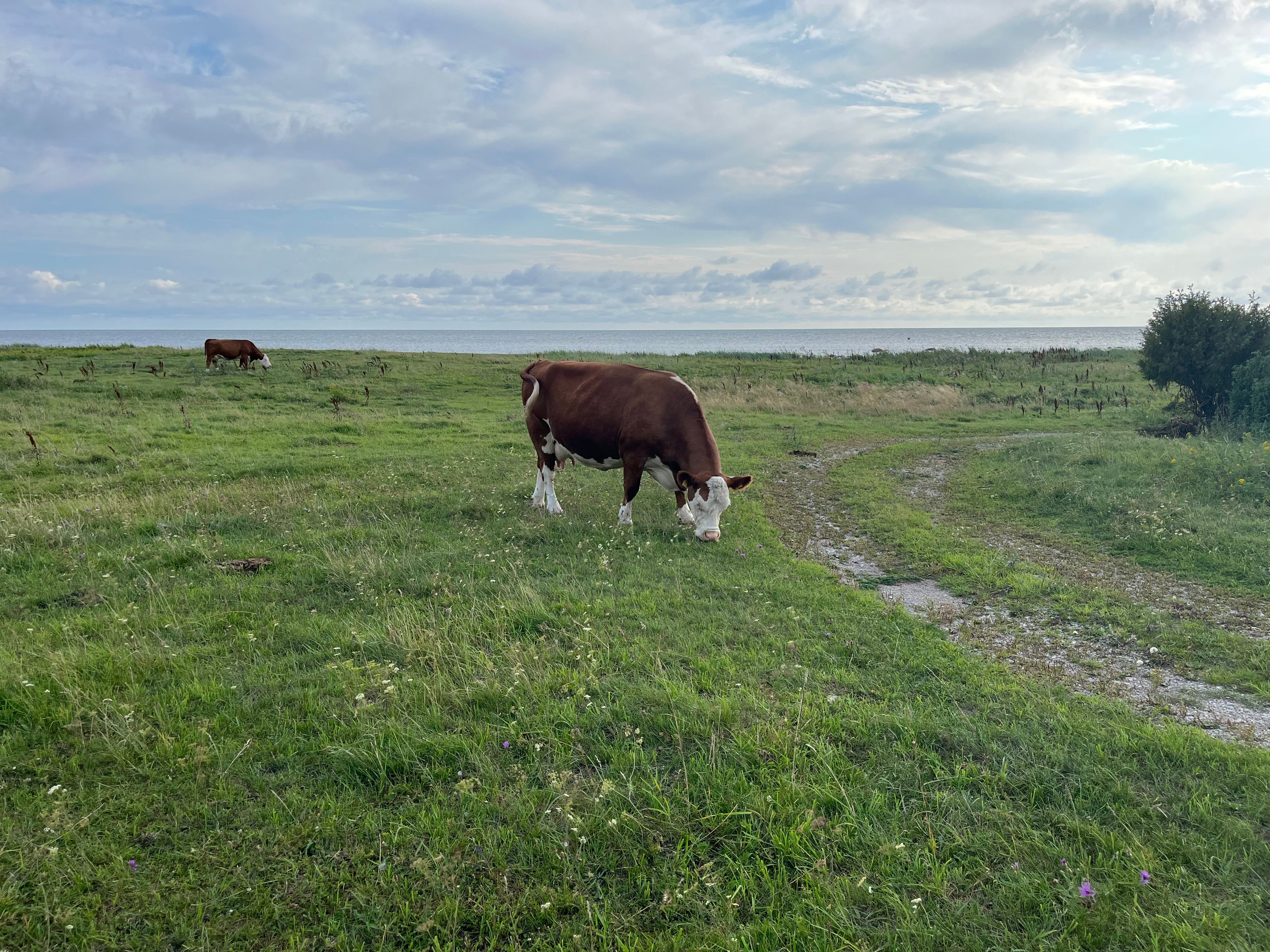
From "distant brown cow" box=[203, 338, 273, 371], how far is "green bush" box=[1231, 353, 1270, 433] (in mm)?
37446

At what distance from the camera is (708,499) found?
934 cm

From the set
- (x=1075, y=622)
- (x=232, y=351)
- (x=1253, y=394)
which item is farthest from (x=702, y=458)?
(x=232, y=351)

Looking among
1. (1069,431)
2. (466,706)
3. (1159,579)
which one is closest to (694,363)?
(1069,431)

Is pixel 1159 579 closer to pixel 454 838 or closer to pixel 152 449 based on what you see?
pixel 454 838

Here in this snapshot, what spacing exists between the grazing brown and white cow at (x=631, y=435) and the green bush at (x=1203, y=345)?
17.3 m

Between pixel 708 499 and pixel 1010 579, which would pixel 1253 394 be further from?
pixel 708 499

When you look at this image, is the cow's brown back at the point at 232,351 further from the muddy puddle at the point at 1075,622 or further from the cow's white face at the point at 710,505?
the muddy puddle at the point at 1075,622

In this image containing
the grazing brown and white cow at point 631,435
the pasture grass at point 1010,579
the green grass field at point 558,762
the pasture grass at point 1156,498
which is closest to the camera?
the green grass field at point 558,762

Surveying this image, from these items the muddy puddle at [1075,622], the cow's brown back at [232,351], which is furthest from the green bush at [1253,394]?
the cow's brown back at [232,351]

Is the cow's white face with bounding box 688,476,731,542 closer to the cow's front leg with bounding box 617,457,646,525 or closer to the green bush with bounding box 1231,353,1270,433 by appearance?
the cow's front leg with bounding box 617,457,646,525

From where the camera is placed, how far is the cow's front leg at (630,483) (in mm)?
10094

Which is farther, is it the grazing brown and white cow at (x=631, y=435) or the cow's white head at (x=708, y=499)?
the grazing brown and white cow at (x=631, y=435)

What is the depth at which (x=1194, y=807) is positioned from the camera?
3.81m

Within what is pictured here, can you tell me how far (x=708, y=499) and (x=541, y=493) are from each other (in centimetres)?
339
